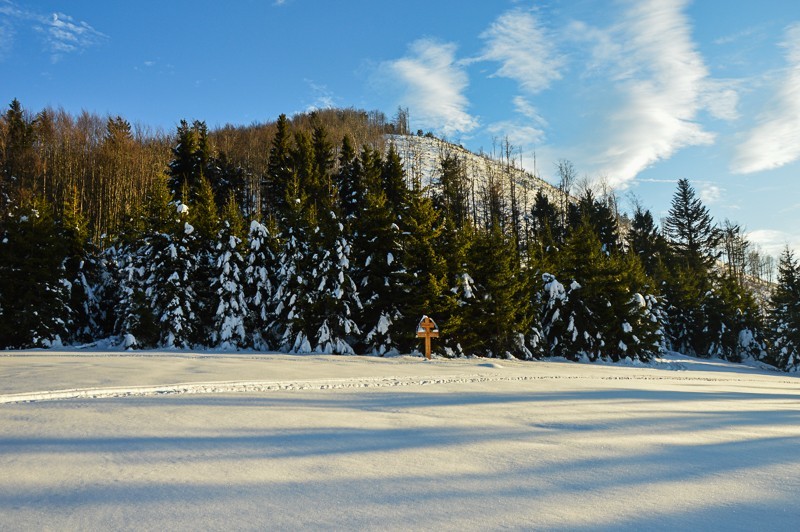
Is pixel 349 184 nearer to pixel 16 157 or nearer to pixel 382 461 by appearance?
pixel 16 157

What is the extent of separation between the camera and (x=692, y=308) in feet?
133

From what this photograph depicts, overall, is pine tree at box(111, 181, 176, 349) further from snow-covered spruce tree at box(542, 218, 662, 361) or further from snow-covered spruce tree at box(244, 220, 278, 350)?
snow-covered spruce tree at box(542, 218, 662, 361)

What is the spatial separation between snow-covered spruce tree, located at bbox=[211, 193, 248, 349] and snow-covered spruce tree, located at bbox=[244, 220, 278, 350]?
47cm

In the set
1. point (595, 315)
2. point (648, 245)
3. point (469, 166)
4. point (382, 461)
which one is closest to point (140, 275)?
point (382, 461)

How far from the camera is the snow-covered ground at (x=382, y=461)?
3.14m

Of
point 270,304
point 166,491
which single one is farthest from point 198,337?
point 166,491

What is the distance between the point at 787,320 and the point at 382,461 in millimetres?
44157

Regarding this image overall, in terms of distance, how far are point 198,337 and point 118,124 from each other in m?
39.7

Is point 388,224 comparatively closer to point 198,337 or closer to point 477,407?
point 198,337

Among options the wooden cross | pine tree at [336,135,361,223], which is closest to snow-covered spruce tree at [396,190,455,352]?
the wooden cross

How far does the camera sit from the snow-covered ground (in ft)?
10.3

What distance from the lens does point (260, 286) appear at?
80.1ft

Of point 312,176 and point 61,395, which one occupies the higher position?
point 312,176

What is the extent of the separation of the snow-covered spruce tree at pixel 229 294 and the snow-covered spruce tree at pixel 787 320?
3955 cm
